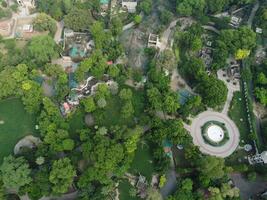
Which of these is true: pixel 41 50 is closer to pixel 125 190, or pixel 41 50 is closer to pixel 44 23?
pixel 44 23

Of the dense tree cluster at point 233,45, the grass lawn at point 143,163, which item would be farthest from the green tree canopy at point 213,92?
the grass lawn at point 143,163


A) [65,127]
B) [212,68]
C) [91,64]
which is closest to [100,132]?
[65,127]

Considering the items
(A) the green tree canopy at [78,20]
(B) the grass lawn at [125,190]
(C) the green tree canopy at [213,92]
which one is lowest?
(B) the grass lawn at [125,190]

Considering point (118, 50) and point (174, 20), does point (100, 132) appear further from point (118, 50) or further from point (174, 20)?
point (174, 20)

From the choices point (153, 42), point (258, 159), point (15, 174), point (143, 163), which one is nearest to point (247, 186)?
point (258, 159)

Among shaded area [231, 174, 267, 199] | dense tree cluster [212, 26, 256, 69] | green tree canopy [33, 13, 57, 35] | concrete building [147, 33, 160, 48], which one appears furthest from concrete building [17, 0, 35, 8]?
shaded area [231, 174, 267, 199]

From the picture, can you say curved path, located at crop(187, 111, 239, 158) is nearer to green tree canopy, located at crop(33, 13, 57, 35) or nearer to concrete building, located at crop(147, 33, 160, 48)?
concrete building, located at crop(147, 33, 160, 48)

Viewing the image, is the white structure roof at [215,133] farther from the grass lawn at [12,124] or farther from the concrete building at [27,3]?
the concrete building at [27,3]
